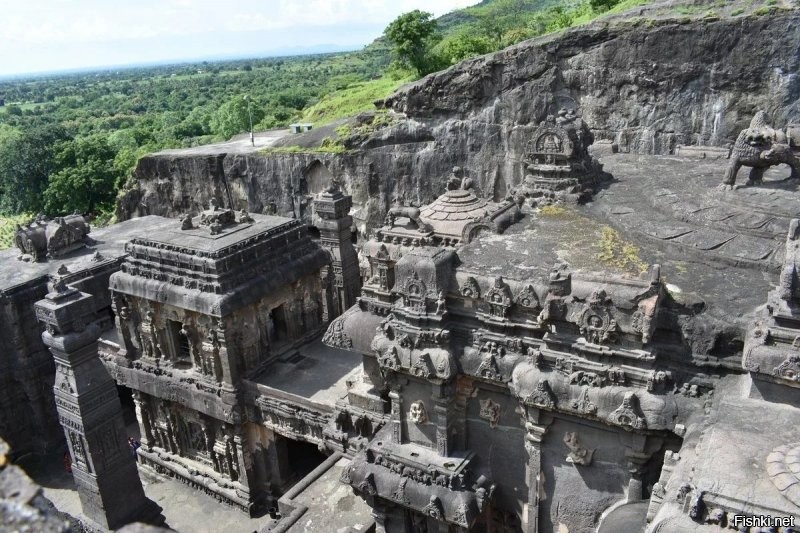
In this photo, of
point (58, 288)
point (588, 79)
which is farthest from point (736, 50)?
point (58, 288)

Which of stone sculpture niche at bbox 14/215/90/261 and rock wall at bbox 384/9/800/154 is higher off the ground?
rock wall at bbox 384/9/800/154

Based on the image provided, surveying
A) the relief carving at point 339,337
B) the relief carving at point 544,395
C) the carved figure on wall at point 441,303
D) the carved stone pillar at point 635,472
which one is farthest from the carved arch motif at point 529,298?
the relief carving at point 339,337

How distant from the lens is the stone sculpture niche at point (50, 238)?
932 inches

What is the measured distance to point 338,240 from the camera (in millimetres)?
22375

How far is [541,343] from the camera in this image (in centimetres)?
1119

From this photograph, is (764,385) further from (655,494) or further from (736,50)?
(736,50)

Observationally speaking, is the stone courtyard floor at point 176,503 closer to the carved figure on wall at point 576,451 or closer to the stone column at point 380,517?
the stone column at point 380,517

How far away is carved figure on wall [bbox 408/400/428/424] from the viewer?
12469 mm

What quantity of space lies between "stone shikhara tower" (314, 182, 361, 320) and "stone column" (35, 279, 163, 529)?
343 inches

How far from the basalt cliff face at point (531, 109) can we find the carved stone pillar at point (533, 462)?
888 inches

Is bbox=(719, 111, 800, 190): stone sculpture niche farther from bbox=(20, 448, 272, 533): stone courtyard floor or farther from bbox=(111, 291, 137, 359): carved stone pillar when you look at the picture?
bbox=(111, 291, 137, 359): carved stone pillar

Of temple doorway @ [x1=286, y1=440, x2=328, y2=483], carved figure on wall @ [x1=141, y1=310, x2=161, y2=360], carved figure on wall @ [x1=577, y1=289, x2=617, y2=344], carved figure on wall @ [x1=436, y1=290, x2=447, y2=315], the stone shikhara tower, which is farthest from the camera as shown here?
the stone shikhara tower

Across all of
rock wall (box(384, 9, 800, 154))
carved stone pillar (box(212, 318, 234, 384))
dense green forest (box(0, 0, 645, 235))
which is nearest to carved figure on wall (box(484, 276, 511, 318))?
carved stone pillar (box(212, 318, 234, 384))

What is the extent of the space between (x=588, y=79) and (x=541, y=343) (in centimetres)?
2686
